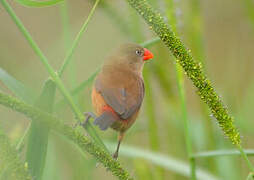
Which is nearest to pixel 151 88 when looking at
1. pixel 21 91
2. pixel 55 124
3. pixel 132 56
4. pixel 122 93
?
pixel 132 56

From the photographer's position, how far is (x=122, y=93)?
275 cm

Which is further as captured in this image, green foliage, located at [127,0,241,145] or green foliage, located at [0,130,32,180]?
green foliage, located at [127,0,241,145]

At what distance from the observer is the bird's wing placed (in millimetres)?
2605

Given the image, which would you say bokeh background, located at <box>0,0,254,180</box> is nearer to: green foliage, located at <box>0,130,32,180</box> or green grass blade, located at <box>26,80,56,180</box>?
green grass blade, located at <box>26,80,56,180</box>

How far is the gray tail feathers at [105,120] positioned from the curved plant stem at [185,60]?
→ 103 cm

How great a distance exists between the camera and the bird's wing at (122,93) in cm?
261

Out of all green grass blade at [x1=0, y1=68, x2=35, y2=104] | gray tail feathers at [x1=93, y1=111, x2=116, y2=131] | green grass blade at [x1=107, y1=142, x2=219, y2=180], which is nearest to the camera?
green grass blade at [x1=0, y1=68, x2=35, y2=104]

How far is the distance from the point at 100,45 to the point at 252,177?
6.89ft

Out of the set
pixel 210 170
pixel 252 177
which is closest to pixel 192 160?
pixel 252 177

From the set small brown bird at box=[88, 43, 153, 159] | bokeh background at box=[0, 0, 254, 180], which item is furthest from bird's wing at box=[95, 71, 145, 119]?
bokeh background at box=[0, 0, 254, 180]

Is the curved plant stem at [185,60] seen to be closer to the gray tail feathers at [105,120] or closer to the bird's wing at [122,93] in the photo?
the gray tail feathers at [105,120]

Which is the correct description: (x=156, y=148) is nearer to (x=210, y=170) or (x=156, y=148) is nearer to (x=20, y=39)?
(x=210, y=170)

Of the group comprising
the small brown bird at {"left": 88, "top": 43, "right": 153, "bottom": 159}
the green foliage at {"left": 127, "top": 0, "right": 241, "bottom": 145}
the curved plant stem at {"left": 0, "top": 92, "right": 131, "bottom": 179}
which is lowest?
the curved plant stem at {"left": 0, "top": 92, "right": 131, "bottom": 179}

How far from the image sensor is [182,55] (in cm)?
141
